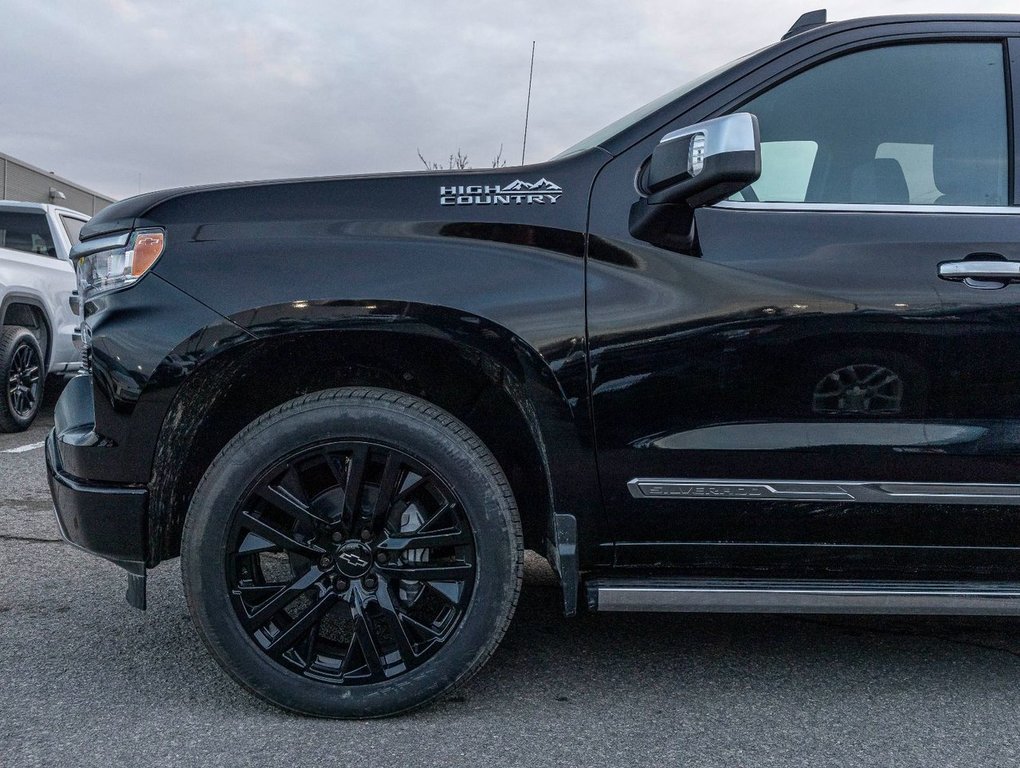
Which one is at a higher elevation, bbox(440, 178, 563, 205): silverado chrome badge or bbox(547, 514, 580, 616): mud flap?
bbox(440, 178, 563, 205): silverado chrome badge

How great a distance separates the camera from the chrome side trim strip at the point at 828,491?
2213 millimetres

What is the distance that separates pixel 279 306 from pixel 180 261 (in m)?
0.27

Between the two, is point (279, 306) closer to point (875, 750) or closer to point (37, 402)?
point (875, 750)

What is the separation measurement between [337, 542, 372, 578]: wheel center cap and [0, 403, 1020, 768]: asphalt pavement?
370mm

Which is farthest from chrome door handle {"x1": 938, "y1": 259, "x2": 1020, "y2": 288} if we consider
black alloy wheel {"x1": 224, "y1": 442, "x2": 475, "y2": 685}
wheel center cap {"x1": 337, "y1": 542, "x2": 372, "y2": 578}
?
wheel center cap {"x1": 337, "y1": 542, "x2": 372, "y2": 578}

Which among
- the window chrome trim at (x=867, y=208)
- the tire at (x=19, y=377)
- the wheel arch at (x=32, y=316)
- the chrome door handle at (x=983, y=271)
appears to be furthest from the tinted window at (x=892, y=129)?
the wheel arch at (x=32, y=316)

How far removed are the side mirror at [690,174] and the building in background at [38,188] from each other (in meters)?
18.2

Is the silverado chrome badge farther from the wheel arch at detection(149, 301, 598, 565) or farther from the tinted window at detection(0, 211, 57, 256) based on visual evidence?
the tinted window at detection(0, 211, 57, 256)

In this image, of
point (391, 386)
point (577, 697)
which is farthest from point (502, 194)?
point (577, 697)

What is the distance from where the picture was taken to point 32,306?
692cm

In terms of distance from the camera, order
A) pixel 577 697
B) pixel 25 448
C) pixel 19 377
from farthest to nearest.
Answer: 1. pixel 19 377
2. pixel 25 448
3. pixel 577 697

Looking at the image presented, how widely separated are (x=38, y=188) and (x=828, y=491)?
82.1ft

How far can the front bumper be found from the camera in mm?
2215

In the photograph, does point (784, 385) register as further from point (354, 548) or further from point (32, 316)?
point (32, 316)
